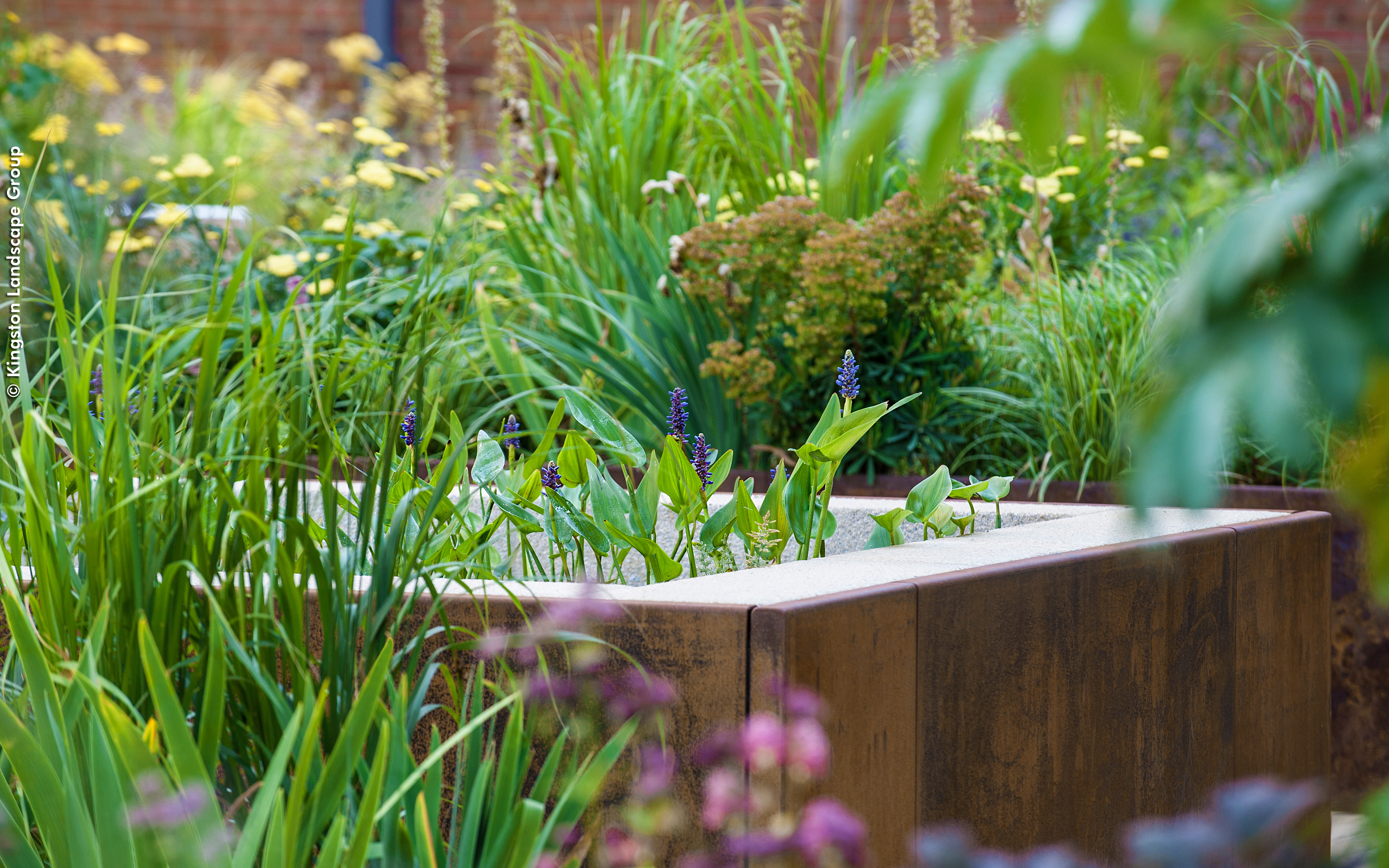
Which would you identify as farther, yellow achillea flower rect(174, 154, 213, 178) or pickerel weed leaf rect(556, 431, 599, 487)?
yellow achillea flower rect(174, 154, 213, 178)

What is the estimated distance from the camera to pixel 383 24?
9234mm

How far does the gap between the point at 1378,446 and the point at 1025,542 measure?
164 centimetres

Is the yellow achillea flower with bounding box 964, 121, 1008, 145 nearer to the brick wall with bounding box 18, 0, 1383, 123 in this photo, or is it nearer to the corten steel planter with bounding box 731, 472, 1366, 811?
the corten steel planter with bounding box 731, 472, 1366, 811

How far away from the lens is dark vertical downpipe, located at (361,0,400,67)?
9180 millimetres

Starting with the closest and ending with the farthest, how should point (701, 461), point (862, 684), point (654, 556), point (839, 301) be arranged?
point (862, 684) < point (654, 556) < point (701, 461) < point (839, 301)

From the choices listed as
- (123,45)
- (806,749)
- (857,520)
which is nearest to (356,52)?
(123,45)

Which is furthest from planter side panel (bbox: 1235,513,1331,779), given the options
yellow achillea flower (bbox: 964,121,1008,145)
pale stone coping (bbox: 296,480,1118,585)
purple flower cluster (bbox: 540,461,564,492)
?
yellow achillea flower (bbox: 964,121,1008,145)

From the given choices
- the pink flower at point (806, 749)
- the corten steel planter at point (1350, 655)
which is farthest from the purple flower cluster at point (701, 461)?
the pink flower at point (806, 749)

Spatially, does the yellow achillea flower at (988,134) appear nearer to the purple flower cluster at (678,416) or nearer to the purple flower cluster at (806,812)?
the purple flower cluster at (678,416)

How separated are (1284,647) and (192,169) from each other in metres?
3.94

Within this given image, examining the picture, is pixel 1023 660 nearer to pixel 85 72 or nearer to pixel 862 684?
pixel 862 684

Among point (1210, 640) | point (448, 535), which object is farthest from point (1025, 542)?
point (448, 535)

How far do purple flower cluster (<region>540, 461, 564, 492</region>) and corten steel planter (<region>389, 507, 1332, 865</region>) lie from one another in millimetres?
437

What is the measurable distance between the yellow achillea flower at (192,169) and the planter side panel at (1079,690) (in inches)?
151
